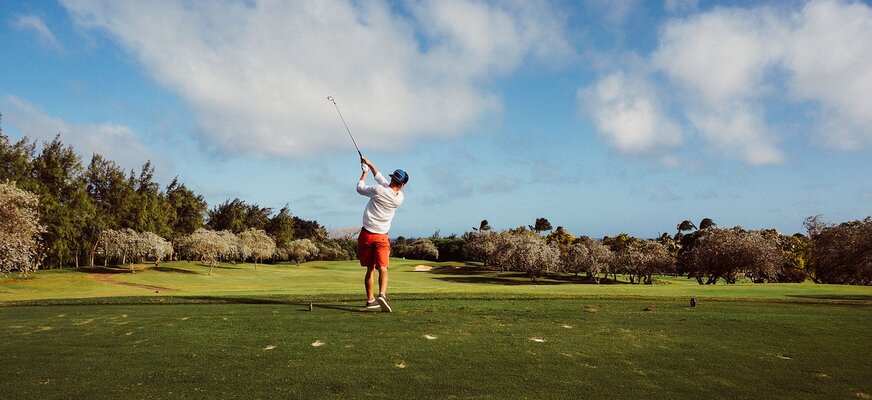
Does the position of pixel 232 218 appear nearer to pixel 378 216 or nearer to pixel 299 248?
pixel 299 248

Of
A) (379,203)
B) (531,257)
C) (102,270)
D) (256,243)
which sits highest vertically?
(379,203)

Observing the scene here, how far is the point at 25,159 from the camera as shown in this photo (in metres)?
50.3

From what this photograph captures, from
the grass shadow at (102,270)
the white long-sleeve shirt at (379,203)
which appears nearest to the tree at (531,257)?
the grass shadow at (102,270)

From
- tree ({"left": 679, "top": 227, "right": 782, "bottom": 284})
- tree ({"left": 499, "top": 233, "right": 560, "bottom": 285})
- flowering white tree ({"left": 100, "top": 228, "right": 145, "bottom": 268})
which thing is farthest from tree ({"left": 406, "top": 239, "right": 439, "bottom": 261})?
flowering white tree ({"left": 100, "top": 228, "right": 145, "bottom": 268})

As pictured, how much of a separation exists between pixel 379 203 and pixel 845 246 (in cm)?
5208

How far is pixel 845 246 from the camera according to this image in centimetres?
4400

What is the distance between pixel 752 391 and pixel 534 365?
7.73ft

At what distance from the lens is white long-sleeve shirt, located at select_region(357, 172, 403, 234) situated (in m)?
10.1

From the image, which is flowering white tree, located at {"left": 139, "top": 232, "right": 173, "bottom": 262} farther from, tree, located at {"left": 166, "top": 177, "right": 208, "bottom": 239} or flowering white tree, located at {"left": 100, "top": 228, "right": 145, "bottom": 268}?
tree, located at {"left": 166, "top": 177, "right": 208, "bottom": 239}

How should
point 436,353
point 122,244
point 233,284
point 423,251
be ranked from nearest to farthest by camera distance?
point 436,353, point 233,284, point 122,244, point 423,251

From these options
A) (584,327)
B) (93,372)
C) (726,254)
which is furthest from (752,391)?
(726,254)

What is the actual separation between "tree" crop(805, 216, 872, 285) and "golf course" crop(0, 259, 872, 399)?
42.0m

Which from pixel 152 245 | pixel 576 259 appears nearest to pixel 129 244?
pixel 152 245

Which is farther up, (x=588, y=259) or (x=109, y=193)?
(x=109, y=193)
